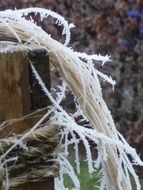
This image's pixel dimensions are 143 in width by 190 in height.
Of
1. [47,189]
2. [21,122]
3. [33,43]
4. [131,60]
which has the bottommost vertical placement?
[47,189]

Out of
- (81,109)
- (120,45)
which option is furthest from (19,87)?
(120,45)

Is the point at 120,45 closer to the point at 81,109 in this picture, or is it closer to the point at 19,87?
the point at 81,109

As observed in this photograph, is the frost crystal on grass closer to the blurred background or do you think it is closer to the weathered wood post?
the weathered wood post

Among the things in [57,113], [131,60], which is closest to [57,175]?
[57,113]

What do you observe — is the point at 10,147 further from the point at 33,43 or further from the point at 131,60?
the point at 131,60

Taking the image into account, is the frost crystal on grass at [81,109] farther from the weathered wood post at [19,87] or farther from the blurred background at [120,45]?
the blurred background at [120,45]

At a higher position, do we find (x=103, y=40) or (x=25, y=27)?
(x=103, y=40)

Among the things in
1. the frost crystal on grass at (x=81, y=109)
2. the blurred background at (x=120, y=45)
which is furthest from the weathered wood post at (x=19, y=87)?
the blurred background at (x=120, y=45)
